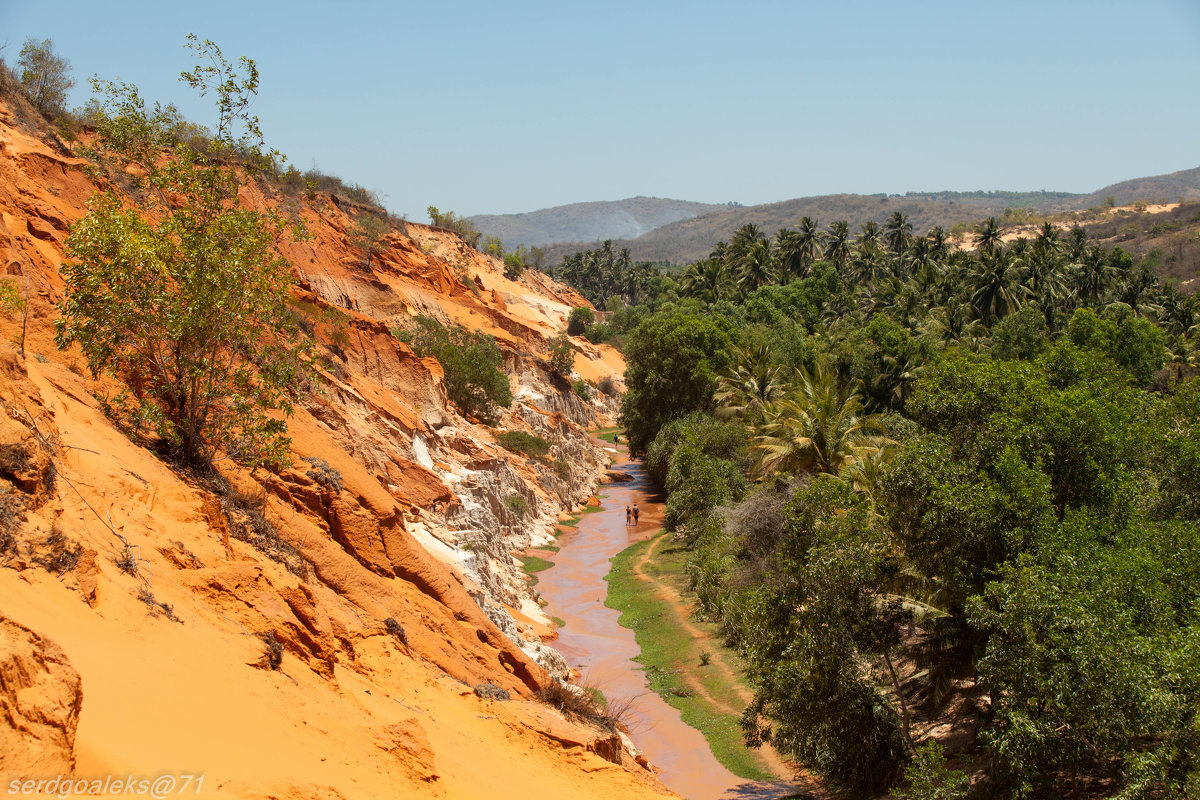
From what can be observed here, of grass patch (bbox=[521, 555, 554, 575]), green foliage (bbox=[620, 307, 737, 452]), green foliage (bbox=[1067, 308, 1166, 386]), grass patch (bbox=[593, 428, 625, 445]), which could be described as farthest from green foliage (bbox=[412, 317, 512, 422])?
green foliage (bbox=[1067, 308, 1166, 386])

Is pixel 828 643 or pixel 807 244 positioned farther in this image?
pixel 807 244

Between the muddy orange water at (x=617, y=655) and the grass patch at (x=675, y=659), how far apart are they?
297mm

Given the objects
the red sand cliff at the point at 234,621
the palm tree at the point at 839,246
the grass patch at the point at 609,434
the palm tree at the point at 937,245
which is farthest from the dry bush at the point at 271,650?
the palm tree at the point at 839,246

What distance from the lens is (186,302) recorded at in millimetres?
14781

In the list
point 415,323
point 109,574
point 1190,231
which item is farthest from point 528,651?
point 1190,231

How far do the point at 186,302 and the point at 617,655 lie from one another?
677 inches

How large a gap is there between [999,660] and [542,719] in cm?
748

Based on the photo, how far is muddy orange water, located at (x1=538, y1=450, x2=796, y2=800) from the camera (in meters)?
18.9

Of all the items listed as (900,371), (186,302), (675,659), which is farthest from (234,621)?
(900,371)

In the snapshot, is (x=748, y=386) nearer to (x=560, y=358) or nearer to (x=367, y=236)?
(x=560, y=358)

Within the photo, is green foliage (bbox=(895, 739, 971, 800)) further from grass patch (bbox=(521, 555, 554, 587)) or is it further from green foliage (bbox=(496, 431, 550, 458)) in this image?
green foliage (bbox=(496, 431, 550, 458))

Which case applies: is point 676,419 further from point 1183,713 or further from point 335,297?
point 1183,713

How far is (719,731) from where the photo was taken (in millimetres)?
21219

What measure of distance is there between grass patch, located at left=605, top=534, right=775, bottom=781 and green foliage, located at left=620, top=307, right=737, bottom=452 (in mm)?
17067
